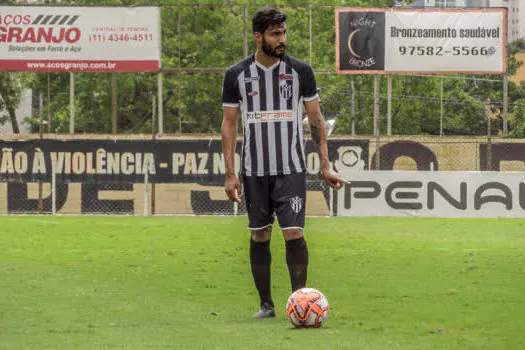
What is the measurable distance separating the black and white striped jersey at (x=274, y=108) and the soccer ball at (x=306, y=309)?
0.93 metres

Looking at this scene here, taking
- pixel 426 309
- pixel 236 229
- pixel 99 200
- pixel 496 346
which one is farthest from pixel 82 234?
pixel 496 346

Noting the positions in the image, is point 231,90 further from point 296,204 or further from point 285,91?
point 296,204

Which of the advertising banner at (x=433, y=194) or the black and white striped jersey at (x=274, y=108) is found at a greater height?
the black and white striped jersey at (x=274, y=108)

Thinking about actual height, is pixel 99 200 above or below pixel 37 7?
below

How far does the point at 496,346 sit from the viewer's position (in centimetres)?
740

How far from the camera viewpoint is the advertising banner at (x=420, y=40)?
34375 millimetres

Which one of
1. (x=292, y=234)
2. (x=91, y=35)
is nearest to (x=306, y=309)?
(x=292, y=234)

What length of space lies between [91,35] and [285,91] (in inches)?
1060

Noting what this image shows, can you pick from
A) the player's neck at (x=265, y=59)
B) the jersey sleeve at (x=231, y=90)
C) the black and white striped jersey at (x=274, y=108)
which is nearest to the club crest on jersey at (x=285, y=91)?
the black and white striped jersey at (x=274, y=108)

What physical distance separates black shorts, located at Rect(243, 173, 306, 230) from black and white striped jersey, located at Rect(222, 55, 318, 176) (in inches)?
2.4

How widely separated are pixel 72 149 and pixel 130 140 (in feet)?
4.43

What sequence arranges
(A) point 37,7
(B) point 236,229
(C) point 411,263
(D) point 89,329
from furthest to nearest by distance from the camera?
1. (A) point 37,7
2. (B) point 236,229
3. (C) point 411,263
4. (D) point 89,329

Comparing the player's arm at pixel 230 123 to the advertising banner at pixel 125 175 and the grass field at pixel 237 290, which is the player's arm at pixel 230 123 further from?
the advertising banner at pixel 125 175

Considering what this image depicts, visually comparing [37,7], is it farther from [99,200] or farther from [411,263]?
[411,263]
